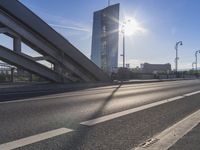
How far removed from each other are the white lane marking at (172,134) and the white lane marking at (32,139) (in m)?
1.96

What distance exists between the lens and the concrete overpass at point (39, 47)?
2755 centimetres

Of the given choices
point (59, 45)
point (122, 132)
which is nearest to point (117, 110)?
point (122, 132)

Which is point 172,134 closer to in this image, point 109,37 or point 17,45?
point 17,45

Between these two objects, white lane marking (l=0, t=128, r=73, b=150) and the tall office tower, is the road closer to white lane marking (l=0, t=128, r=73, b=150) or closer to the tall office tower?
white lane marking (l=0, t=128, r=73, b=150)

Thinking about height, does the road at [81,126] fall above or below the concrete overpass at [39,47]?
below

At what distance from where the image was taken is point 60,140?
6828 millimetres

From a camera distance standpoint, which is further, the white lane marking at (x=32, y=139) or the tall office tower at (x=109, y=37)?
the tall office tower at (x=109, y=37)

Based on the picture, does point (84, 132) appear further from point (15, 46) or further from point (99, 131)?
point (15, 46)

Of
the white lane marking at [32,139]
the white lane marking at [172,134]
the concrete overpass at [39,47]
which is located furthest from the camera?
the concrete overpass at [39,47]

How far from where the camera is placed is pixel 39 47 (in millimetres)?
30266

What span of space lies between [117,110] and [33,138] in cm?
509

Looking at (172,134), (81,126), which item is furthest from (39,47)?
(172,134)

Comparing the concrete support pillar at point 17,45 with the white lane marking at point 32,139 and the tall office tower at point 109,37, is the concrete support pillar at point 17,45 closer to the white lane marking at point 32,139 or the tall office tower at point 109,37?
the white lane marking at point 32,139

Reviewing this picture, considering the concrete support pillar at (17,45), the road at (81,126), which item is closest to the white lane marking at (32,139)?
the road at (81,126)
